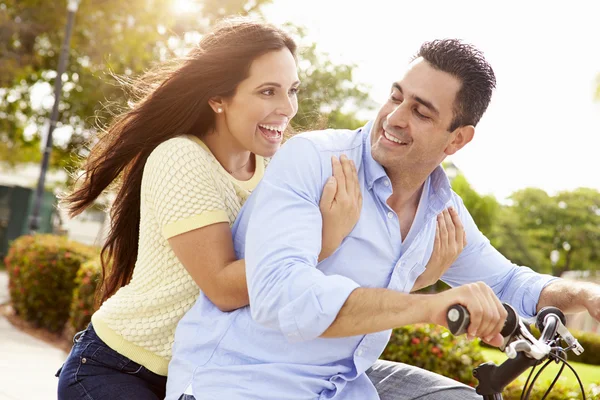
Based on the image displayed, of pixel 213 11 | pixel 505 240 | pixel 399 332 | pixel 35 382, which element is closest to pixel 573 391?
pixel 399 332

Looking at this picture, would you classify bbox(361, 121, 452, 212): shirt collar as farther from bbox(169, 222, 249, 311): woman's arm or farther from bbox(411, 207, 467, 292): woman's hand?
bbox(169, 222, 249, 311): woman's arm

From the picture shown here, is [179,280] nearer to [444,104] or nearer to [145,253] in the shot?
[145,253]

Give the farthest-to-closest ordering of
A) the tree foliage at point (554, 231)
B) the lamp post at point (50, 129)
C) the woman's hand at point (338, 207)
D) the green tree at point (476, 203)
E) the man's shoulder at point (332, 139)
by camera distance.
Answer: the tree foliage at point (554, 231) → the green tree at point (476, 203) → the lamp post at point (50, 129) → the man's shoulder at point (332, 139) → the woman's hand at point (338, 207)

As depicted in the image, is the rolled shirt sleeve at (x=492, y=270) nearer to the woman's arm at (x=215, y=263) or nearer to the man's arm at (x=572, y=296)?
the man's arm at (x=572, y=296)

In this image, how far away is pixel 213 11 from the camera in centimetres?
1845

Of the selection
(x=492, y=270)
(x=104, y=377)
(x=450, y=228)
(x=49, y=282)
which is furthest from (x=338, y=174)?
(x=49, y=282)

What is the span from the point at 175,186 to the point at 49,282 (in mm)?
9157

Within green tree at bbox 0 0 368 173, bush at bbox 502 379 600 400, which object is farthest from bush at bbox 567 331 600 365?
bush at bbox 502 379 600 400

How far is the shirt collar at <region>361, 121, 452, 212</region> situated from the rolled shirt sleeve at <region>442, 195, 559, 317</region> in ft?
0.61

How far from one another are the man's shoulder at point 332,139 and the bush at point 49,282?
920 centimetres

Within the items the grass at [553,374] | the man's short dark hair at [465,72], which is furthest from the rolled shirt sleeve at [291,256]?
the grass at [553,374]

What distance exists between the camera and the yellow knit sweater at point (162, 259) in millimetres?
2873

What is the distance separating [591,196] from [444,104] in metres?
62.0

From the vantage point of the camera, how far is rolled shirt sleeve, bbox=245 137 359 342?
6.72 feet
